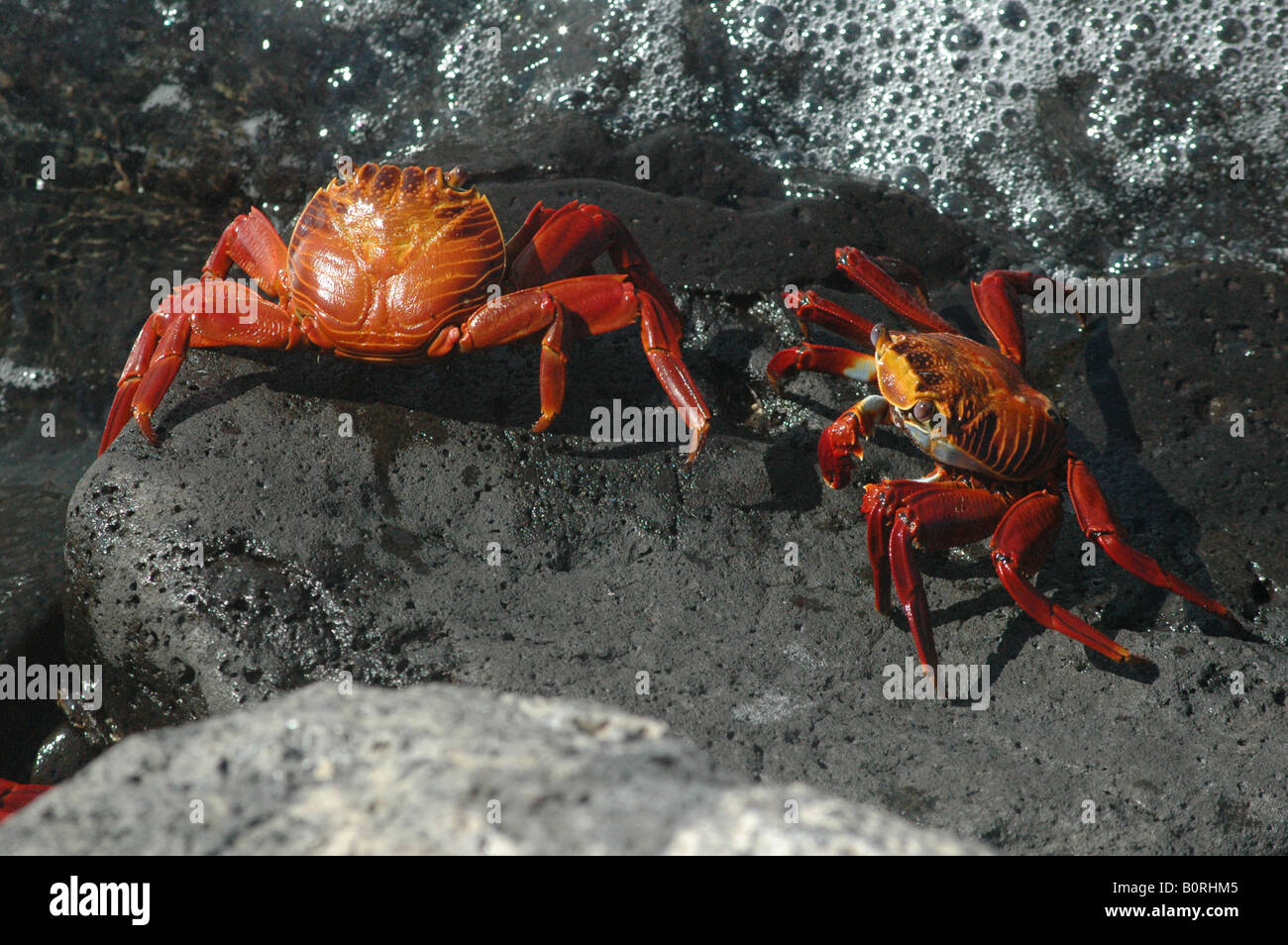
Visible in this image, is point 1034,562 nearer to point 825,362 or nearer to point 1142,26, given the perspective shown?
point 825,362

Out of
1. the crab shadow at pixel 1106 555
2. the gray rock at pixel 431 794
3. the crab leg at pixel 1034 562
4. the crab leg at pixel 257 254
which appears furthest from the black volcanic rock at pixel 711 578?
the gray rock at pixel 431 794

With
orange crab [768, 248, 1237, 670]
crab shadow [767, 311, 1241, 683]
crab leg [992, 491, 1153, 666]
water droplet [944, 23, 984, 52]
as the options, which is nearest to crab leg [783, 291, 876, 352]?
orange crab [768, 248, 1237, 670]

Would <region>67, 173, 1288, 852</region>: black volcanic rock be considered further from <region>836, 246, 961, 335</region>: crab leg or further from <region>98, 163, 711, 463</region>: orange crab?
<region>836, 246, 961, 335</region>: crab leg

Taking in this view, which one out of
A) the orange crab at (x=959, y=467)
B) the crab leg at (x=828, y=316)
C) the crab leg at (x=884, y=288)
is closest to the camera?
the orange crab at (x=959, y=467)

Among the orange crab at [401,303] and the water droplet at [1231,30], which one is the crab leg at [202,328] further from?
the water droplet at [1231,30]

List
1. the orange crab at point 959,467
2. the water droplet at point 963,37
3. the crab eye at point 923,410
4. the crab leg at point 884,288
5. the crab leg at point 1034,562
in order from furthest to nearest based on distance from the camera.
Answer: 1. the water droplet at point 963,37
2. the crab leg at point 884,288
3. the crab eye at point 923,410
4. the orange crab at point 959,467
5. the crab leg at point 1034,562
